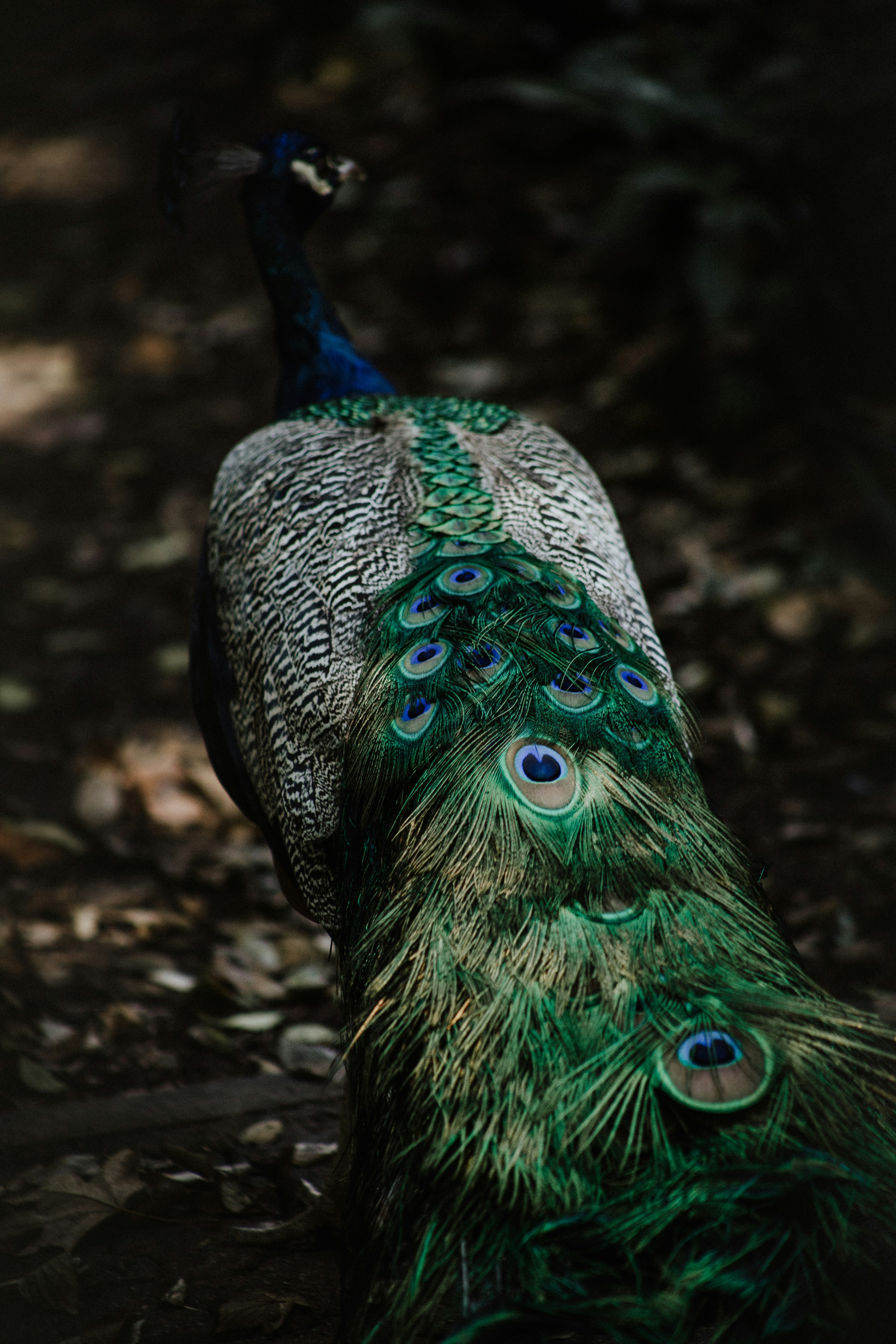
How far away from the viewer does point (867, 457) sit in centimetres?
479

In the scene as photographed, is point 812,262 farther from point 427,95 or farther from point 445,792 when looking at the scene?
point 445,792

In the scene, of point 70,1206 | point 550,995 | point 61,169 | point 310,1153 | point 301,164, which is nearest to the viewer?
point 550,995

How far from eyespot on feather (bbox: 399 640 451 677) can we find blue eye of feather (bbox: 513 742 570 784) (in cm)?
24

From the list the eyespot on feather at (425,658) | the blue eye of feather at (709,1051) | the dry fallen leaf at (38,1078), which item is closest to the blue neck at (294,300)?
the eyespot on feather at (425,658)

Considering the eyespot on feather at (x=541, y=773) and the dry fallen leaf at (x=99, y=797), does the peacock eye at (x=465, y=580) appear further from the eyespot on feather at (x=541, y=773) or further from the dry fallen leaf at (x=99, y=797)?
the dry fallen leaf at (x=99, y=797)

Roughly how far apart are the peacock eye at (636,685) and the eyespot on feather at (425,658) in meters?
0.28

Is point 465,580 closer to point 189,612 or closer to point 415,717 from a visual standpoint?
point 415,717

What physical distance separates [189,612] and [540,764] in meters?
3.45

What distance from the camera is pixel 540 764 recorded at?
69.0 inches

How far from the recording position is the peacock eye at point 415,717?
1865 millimetres

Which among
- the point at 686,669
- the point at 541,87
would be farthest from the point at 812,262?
the point at 686,669

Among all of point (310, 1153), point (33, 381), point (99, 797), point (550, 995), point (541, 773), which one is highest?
point (33, 381)

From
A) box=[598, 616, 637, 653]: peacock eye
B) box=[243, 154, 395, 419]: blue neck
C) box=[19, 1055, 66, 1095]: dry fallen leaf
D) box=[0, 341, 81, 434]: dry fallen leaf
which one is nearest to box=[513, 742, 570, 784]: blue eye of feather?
box=[598, 616, 637, 653]: peacock eye

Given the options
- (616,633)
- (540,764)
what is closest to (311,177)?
(616,633)
